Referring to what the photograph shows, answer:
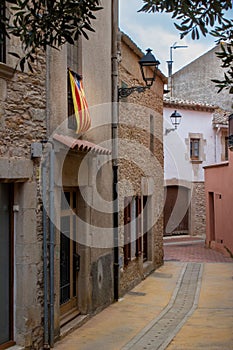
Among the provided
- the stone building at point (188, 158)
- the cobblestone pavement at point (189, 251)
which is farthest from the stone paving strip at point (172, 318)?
the stone building at point (188, 158)

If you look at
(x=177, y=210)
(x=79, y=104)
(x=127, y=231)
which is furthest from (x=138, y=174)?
(x=177, y=210)

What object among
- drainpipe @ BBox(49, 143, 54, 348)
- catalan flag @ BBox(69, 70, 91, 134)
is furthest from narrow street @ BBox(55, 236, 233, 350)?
catalan flag @ BBox(69, 70, 91, 134)

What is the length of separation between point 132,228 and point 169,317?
3.67 m

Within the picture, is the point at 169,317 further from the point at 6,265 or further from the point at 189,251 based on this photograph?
the point at 189,251

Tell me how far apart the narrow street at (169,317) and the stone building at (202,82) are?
1753 cm

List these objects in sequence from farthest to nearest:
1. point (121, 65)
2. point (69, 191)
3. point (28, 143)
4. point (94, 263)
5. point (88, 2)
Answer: point (121, 65) → point (94, 263) → point (69, 191) → point (28, 143) → point (88, 2)

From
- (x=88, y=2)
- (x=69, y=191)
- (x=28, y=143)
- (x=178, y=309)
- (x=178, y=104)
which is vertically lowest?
(x=178, y=309)

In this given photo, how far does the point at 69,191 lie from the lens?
9383mm

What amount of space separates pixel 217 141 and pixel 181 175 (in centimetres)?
308

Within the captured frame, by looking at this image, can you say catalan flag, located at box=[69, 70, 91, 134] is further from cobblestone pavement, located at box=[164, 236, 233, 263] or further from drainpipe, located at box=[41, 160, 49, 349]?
cobblestone pavement, located at box=[164, 236, 233, 263]

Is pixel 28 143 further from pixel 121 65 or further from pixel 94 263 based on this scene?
pixel 121 65

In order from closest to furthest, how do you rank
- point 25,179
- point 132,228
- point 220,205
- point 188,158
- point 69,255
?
point 25,179, point 69,255, point 132,228, point 220,205, point 188,158

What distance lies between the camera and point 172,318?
10.2m

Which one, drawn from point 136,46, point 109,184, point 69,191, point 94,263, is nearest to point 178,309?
point 94,263
